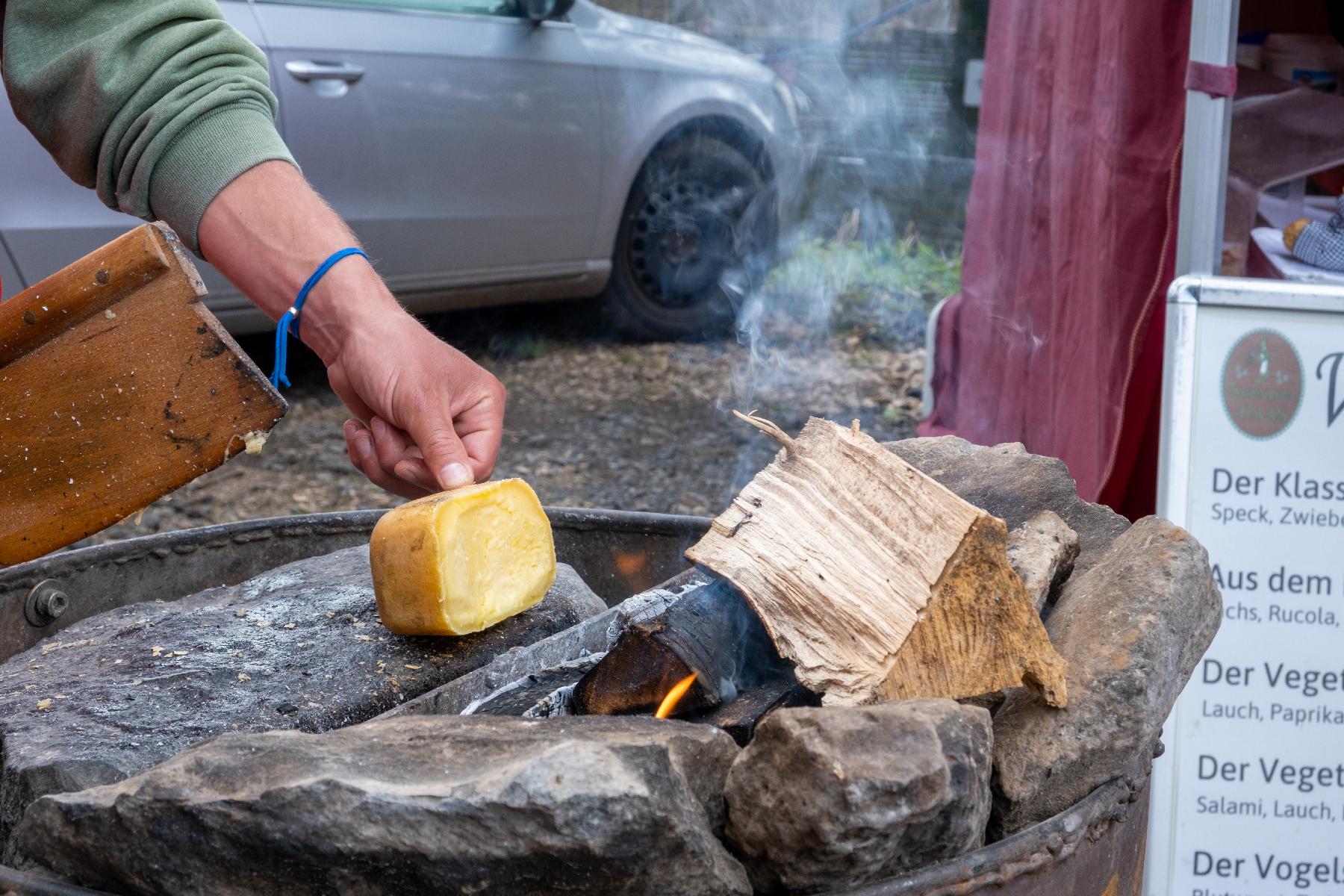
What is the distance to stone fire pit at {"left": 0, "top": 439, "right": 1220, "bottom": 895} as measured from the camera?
96 centimetres

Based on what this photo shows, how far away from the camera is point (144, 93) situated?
→ 67.6 inches

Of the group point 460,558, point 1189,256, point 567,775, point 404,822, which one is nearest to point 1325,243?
point 1189,256

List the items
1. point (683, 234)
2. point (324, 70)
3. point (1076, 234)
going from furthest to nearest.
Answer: point (683, 234) < point (324, 70) < point (1076, 234)

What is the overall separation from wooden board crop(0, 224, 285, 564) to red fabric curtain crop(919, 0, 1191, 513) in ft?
7.72

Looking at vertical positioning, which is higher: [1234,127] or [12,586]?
[1234,127]

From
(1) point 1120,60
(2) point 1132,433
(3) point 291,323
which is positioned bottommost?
(2) point 1132,433

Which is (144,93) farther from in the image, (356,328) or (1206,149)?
(1206,149)

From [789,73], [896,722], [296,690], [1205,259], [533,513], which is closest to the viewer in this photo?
[896,722]

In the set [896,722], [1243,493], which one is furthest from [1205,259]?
[896,722]

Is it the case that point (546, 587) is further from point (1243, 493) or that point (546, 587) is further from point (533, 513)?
point (1243, 493)

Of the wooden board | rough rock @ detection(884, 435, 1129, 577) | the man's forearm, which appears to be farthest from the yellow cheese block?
rough rock @ detection(884, 435, 1129, 577)

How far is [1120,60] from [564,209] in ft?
10.5

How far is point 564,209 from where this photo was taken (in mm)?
5684

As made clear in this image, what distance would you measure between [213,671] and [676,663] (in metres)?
0.63
